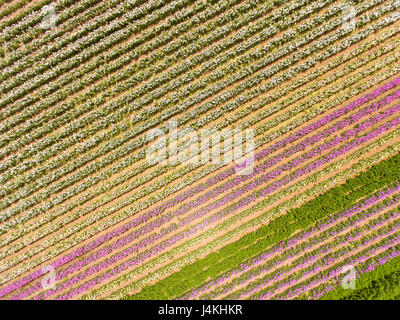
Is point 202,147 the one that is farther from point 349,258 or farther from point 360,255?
point 360,255

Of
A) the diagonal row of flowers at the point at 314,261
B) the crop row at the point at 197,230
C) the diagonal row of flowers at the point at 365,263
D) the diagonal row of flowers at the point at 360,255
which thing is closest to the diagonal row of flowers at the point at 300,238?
the diagonal row of flowers at the point at 314,261

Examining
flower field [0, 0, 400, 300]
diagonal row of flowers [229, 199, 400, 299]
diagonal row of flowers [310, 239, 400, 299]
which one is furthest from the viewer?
diagonal row of flowers [229, 199, 400, 299]

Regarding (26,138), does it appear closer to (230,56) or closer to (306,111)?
(230,56)

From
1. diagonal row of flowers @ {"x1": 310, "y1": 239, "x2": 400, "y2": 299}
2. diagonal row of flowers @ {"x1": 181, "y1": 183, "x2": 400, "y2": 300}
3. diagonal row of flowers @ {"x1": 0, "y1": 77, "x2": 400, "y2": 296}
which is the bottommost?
diagonal row of flowers @ {"x1": 310, "y1": 239, "x2": 400, "y2": 299}

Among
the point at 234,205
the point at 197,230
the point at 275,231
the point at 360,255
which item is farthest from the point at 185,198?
the point at 360,255

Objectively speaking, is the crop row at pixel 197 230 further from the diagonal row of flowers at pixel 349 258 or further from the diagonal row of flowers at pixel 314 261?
the diagonal row of flowers at pixel 349 258

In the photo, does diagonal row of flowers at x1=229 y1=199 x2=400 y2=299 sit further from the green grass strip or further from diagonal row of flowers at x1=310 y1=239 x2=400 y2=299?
the green grass strip

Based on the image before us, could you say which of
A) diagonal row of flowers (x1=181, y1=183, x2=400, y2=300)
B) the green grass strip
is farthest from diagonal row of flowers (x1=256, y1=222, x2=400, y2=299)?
the green grass strip

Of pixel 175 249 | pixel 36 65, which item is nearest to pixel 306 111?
pixel 175 249
